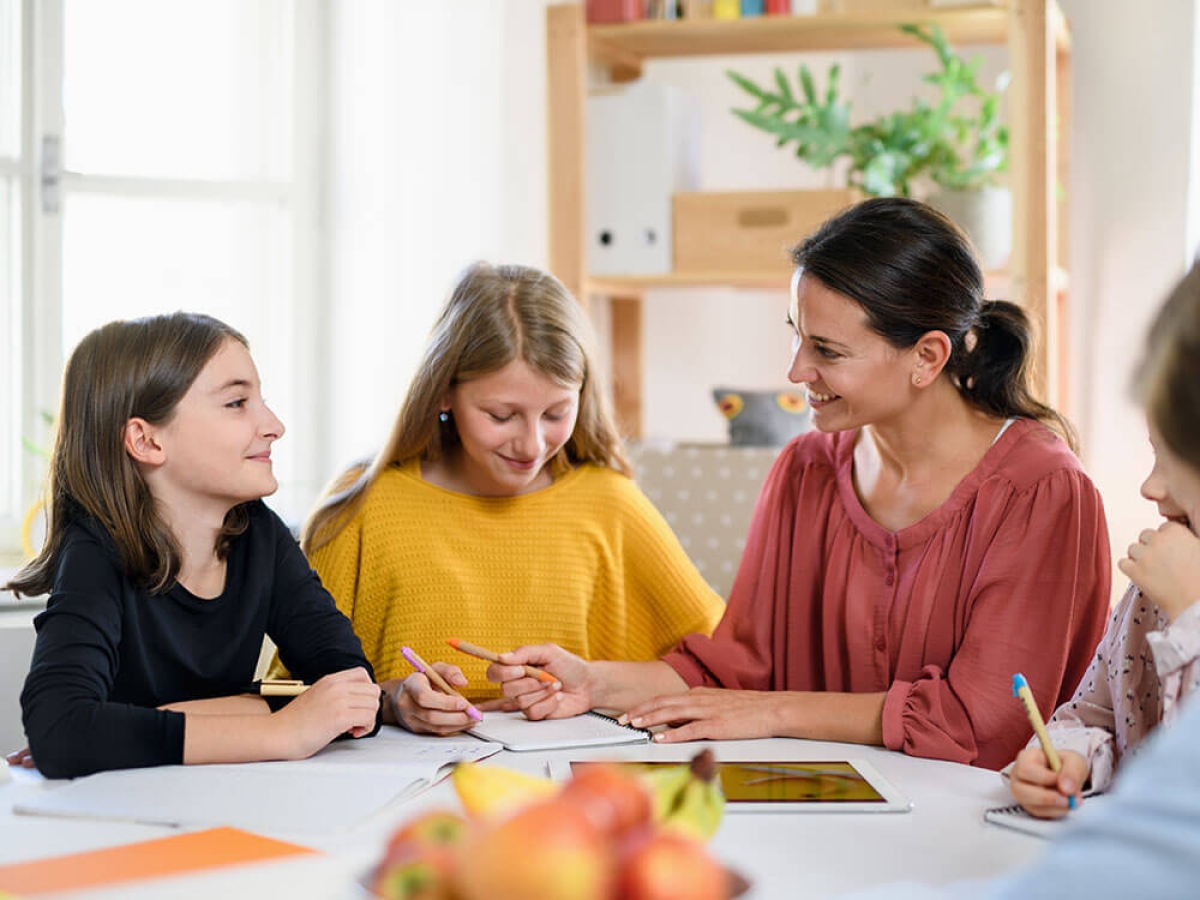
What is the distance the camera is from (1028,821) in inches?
41.4

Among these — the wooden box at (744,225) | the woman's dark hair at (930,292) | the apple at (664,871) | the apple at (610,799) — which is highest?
the wooden box at (744,225)

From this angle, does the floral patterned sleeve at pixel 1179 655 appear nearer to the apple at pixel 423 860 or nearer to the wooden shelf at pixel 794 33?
the apple at pixel 423 860

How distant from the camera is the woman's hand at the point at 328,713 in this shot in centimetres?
125

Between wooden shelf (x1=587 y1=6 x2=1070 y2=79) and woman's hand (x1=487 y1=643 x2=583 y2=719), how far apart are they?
1.68 meters

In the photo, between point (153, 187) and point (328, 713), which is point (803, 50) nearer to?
point (153, 187)

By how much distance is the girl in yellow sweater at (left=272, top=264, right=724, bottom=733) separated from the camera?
170 cm

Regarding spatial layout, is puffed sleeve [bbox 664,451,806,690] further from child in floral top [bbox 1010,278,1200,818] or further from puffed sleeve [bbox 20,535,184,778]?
puffed sleeve [bbox 20,535,184,778]

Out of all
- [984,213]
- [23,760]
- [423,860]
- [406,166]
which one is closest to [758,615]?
[23,760]

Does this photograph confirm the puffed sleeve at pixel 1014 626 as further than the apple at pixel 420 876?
Yes

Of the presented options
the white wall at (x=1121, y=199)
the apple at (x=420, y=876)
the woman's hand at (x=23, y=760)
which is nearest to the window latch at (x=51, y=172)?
the woman's hand at (x=23, y=760)

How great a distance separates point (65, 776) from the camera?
1191 millimetres

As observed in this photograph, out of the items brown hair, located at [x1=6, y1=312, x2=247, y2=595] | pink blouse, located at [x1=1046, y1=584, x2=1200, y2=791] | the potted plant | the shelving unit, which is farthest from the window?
pink blouse, located at [x1=1046, y1=584, x2=1200, y2=791]

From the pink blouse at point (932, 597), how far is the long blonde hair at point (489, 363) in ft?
0.90

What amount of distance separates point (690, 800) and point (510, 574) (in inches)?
42.1
